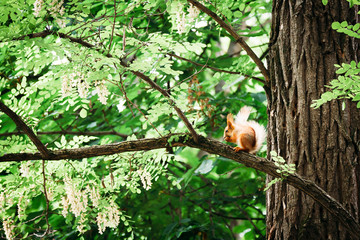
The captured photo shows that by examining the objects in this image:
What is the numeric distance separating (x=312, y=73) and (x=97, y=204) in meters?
1.75

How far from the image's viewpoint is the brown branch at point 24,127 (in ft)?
7.23

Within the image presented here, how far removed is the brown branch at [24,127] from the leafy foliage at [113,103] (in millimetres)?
212

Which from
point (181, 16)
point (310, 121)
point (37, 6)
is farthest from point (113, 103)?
point (310, 121)

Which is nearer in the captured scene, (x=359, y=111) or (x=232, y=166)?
(x=359, y=111)

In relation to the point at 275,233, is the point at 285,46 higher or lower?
higher

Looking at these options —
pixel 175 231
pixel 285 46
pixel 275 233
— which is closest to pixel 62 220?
pixel 175 231

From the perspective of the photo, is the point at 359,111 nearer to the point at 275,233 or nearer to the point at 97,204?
the point at 275,233

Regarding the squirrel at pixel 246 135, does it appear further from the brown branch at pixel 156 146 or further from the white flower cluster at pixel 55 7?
the white flower cluster at pixel 55 7

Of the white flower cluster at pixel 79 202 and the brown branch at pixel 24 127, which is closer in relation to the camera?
the brown branch at pixel 24 127

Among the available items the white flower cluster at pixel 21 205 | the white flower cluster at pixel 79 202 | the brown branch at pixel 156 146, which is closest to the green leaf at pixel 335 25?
the brown branch at pixel 156 146

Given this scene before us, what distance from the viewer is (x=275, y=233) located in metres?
2.51

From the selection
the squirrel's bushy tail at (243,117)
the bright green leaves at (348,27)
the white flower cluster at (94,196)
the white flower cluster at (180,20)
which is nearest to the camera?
the bright green leaves at (348,27)

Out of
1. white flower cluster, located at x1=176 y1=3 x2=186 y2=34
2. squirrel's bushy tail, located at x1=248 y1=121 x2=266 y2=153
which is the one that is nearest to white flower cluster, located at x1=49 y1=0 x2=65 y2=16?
white flower cluster, located at x1=176 y1=3 x2=186 y2=34

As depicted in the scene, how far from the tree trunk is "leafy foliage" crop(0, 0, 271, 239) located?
0.45 m
